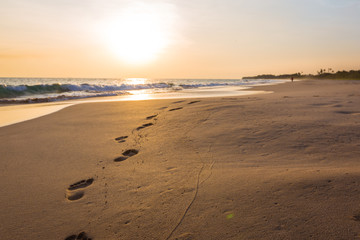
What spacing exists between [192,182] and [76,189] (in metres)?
1.34

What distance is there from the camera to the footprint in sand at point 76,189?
2304mm

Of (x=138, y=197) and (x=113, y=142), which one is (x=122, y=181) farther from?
(x=113, y=142)

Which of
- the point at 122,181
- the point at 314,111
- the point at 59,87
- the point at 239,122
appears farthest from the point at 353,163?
the point at 59,87

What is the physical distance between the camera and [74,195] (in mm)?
2336

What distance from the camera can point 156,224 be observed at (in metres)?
1.76

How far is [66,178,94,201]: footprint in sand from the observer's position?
2304 millimetres

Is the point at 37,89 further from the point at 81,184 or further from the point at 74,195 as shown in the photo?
the point at 74,195

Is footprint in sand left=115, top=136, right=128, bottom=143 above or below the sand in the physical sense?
above

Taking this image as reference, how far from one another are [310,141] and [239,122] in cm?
147

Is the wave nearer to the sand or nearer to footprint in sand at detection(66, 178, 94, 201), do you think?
the sand

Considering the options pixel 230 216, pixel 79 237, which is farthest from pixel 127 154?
pixel 230 216

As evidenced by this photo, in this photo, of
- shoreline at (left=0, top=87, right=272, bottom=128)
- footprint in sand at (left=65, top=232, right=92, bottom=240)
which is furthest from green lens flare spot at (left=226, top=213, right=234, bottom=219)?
shoreline at (left=0, top=87, right=272, bottom=128)

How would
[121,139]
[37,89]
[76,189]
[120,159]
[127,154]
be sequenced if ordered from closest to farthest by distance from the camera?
[76,189] < [120,159] < [127,154] < [121,139] < [37,89]

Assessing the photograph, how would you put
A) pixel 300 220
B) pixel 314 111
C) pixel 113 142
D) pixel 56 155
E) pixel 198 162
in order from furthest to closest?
1. pixel 314 111
2. pixel 113 142
3. pixel 56 155
4. pixel 198 162
5. pixel 300 220
